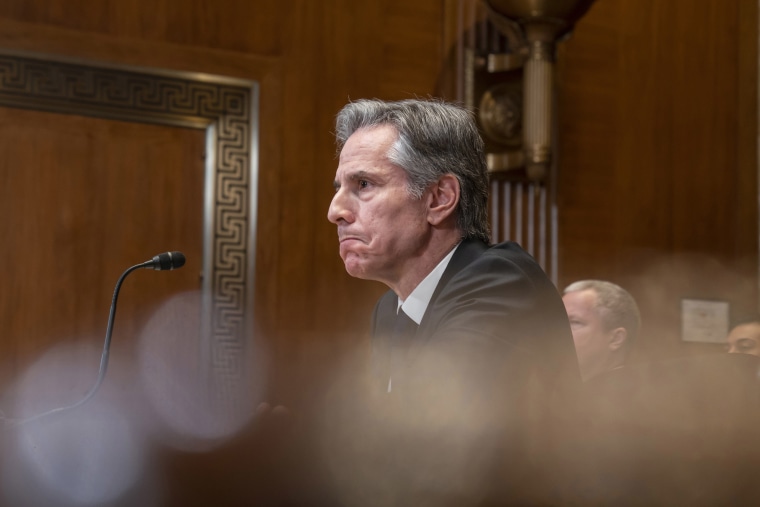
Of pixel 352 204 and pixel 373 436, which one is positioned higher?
pixel 352 204

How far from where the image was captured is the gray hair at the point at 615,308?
10.8ft

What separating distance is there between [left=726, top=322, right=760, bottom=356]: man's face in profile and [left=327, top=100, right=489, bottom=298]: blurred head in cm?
206

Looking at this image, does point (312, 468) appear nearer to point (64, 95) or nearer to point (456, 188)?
point (456, 188)

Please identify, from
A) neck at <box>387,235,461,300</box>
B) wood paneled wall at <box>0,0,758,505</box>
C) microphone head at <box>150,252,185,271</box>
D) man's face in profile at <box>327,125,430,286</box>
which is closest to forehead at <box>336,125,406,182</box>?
man's face in profile at <box>327,125,430,286</box>

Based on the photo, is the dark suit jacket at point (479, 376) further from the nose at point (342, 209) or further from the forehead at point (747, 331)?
the forehead at point (747, 331)

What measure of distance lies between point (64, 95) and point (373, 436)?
2.78 meters

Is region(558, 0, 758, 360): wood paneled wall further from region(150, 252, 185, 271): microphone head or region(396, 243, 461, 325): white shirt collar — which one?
region(150, 252, 185, 271): microphone head

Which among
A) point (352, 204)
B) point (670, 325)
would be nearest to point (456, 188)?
point (352, 204)

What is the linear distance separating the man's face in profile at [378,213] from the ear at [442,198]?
15mm

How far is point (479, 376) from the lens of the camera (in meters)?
1.35

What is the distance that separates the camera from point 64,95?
3.44 meters

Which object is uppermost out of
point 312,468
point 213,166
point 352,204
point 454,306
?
point 213,166

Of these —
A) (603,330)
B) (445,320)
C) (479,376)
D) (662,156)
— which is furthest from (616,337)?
(479,376)

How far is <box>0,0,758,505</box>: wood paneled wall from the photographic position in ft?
11.9
